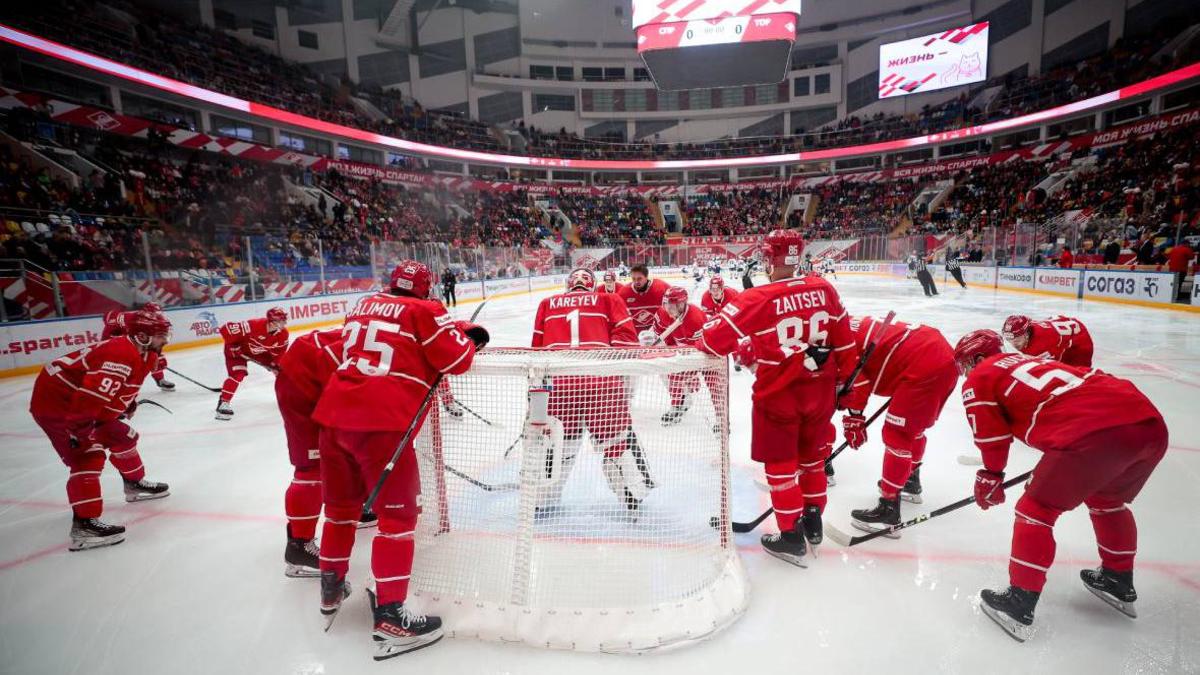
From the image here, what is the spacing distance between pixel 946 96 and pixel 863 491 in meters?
37.0

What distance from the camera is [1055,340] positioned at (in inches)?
105

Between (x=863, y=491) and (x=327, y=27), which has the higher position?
(x=327, y=27)

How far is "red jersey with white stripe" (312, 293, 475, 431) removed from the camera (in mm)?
1943

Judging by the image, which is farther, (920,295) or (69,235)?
(920,295)

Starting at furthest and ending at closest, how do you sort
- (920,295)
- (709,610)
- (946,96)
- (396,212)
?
(946,96)
(396,212)
(920,295)
(709,610)

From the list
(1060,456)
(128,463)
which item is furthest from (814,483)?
(128,463)

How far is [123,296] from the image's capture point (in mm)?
8414

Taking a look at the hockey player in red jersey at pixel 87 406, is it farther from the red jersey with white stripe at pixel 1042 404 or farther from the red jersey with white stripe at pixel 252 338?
the red jersey with white stripe at pixel 1042 404

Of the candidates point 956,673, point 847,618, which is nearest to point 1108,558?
point 956,673

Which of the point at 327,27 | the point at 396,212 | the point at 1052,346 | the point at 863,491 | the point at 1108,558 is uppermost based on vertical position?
the point at 327,27

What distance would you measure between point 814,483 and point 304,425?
2429 mm

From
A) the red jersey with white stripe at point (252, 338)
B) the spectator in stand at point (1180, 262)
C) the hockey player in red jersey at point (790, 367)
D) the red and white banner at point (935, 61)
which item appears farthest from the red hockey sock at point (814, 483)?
the red and white banner at point (935, 61)

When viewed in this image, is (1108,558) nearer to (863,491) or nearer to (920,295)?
(863,491)

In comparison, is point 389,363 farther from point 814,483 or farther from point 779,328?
point 814,483
